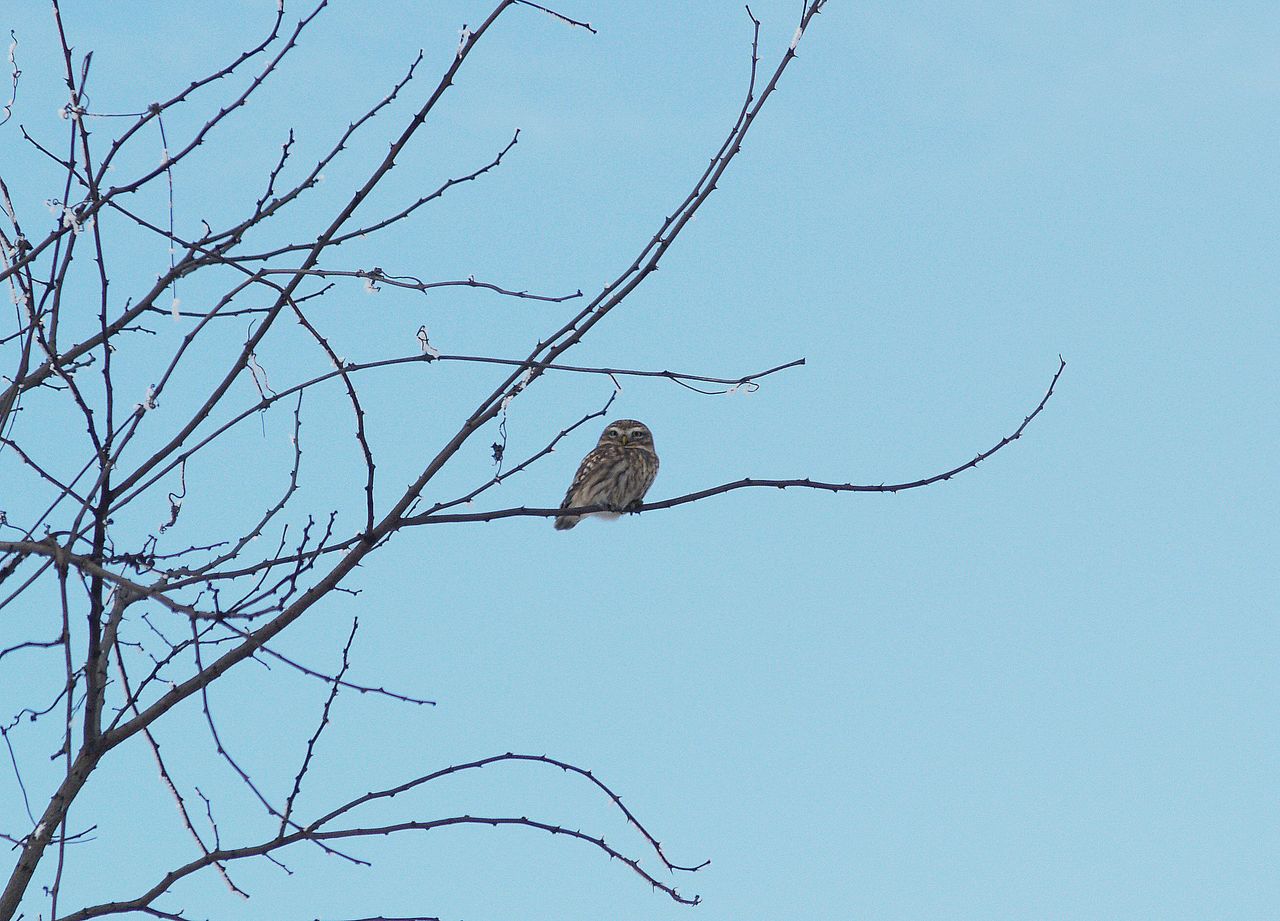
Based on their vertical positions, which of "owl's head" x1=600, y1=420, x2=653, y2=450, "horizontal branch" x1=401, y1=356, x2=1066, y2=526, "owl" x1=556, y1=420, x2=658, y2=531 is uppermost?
"owl's head" x1=600, y1=420, x2=653, y2=450

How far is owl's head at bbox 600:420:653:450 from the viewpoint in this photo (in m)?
10.2

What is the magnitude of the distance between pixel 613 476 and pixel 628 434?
621 millimetres

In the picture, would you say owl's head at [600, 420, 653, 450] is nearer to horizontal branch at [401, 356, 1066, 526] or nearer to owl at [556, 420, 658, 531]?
owl at [556, 420, 658, 531]

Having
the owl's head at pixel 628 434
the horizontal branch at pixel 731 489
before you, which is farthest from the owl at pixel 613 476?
the horizontal branch at pixel 731 489

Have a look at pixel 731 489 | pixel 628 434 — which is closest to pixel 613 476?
pixel 628 434

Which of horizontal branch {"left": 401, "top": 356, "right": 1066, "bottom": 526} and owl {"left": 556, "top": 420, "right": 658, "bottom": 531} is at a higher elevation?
owl {"left": 556, "top": 420, "right": 658, "bottom": 531}

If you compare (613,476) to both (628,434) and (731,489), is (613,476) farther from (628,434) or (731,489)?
(731,489)

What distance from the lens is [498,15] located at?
3861 mm

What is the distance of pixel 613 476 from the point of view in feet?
32.1

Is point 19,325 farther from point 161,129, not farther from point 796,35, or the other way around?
point 796,35

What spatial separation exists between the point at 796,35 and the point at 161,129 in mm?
1861

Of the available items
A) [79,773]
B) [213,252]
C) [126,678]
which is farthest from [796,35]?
[79,773]

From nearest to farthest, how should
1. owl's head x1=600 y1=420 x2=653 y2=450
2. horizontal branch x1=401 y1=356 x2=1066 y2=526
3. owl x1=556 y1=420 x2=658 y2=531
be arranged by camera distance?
horizontal branch x1=401 y1=356 x2=1066 y2=526
owl x1=556 y1=420 x2=658 y2=531
owl's head x1=600 y1=420 x2=653 y2=450

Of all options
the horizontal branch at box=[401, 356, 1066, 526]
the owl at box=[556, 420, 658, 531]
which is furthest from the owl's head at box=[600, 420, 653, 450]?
the horizontal branch at box=[401, 356, 1066, 526]
